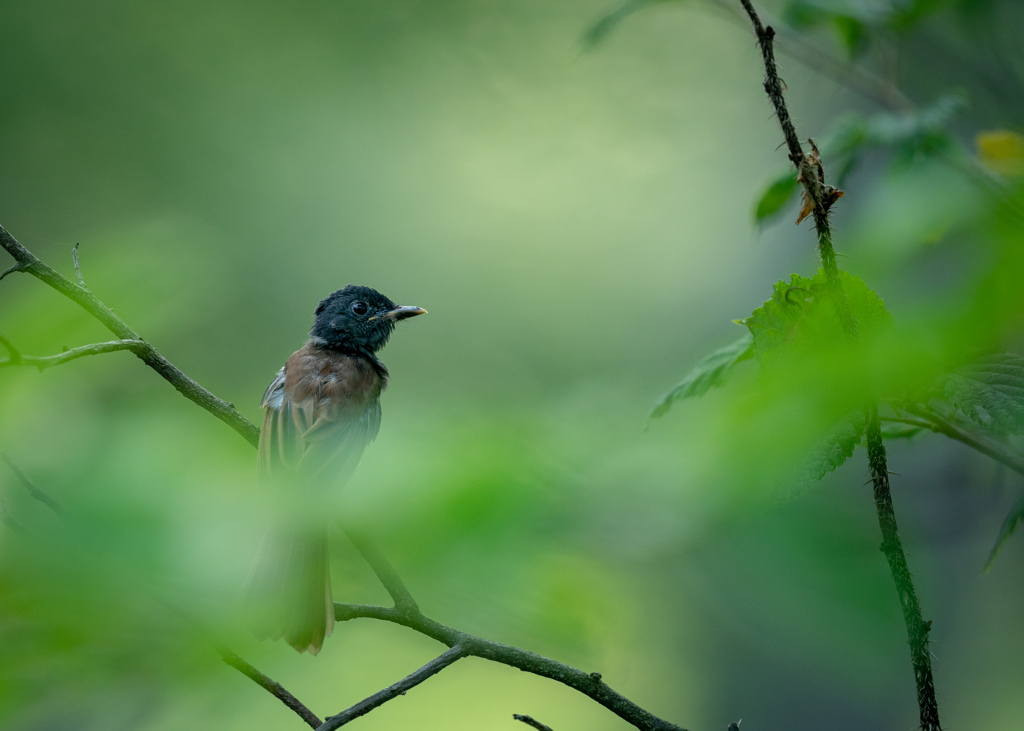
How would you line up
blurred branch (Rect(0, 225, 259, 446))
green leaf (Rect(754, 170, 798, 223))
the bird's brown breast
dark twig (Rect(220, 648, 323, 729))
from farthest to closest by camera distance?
the bird's brown breast < green leaf (Rect(754, 170, 798, 223)) < blurred branch (Rect(0, 225, 259, 446)) < dark twig (Rect(220, 648, 323, 729))

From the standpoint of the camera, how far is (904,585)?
694 millimetres

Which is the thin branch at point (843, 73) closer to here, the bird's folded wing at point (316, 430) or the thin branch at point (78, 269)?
the bird's folded wing at point (316, 430)

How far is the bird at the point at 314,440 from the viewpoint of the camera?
0.85m

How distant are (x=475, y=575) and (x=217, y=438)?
451 mm

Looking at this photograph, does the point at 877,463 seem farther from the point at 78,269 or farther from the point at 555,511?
the point at 78,269

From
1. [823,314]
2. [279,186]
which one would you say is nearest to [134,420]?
[823,314]

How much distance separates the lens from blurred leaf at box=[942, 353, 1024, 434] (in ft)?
2.56

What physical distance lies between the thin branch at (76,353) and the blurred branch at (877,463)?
31.7 inches

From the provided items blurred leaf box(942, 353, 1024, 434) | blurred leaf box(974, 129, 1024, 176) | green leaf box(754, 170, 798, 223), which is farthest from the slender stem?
blurred leaf box(974, 129, 1024, 176)

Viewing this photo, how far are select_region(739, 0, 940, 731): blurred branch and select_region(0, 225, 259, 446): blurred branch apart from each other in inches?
32.6

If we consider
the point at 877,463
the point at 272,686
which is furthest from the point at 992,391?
the point at 272,686

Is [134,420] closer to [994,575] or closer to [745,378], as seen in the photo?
[745,378]

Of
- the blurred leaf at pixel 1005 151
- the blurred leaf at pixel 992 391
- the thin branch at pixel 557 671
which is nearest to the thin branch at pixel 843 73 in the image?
the blurred leaf at pixel 1005 151

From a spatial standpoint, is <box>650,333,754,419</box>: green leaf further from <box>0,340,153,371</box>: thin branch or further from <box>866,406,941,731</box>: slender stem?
<box>0,340,153,371</box>: thin branch
